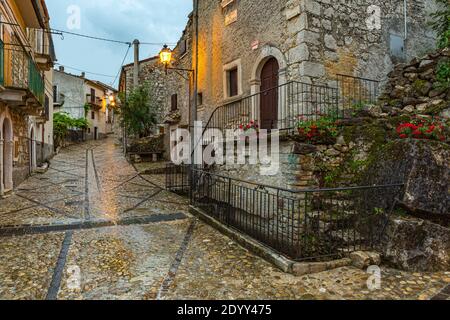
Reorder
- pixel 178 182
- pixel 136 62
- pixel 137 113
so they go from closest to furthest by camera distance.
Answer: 1. pixel 178 182
2. pixel 137 113
3. pixel 136 62

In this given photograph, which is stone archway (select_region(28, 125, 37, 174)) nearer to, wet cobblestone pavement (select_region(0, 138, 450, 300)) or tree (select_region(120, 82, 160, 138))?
tree (select_region(120, 82, 160, 138))

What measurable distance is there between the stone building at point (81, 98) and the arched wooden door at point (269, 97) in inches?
953

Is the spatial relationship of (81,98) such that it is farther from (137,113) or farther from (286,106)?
(286,106)

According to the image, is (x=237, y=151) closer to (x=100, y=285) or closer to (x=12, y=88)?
(x=100, y=285)

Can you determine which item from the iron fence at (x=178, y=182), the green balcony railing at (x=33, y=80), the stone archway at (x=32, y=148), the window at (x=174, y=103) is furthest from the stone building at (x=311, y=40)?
the stone archway at (x=32, y=148)

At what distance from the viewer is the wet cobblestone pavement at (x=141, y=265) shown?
337 centimetres

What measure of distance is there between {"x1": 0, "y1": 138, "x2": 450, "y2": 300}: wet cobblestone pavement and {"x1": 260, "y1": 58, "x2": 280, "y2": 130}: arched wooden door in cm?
337

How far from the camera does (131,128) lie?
17.8 meters

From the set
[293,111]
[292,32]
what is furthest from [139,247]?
[292,32]

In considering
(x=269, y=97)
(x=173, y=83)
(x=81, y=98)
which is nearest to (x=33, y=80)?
(x=269, y=97)

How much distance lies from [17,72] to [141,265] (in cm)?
822

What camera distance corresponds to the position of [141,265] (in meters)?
4.14

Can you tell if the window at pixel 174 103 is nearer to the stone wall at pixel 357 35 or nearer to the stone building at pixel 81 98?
the stone wall at pixel 357 35

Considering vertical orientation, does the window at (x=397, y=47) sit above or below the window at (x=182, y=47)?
below
